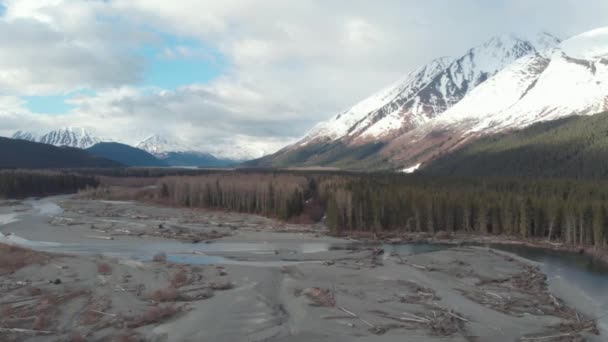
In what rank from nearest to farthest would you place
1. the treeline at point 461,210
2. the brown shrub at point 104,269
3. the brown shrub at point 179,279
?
the brown shrub at point 179,279, the brown shrub at point 104,269, the treeline at point 461,210

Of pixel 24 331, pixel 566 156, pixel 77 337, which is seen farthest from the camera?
pixel 566 156

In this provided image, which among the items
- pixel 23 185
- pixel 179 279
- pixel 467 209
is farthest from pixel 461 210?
pixel 23 185

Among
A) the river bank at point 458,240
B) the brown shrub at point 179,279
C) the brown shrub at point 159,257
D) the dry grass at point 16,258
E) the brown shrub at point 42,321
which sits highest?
the river bank at point 458,240

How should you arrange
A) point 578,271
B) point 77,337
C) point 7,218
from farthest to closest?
point 7,218, point 578,271, point 77,337

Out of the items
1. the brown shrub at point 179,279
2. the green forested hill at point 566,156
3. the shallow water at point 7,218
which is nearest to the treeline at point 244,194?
the shallow water at point 7,218

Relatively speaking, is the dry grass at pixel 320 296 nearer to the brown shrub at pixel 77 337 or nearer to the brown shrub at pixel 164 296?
the brown shrub at pixel 164 296

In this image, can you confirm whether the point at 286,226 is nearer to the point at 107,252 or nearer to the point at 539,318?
the point at 107,252

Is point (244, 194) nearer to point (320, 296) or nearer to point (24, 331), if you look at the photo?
point (320, 296)
